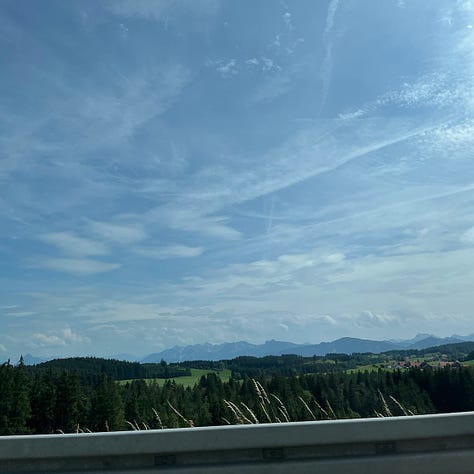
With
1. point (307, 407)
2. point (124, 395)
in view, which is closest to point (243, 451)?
point (307, 407)

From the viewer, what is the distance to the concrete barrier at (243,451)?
12.9ft

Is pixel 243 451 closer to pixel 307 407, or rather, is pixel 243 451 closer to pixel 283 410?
pixel 283 410

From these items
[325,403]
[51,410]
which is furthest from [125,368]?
[325,403]

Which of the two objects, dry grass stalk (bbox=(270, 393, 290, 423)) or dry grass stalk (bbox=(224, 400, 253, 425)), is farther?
dry grass stalk (bbox=(270, 393, 290, 423))

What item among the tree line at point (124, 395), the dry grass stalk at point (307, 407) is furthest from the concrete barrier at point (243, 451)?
the tree line at point (124, 395)

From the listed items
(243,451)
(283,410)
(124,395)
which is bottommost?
(243,451)

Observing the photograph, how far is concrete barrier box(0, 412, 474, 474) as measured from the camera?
3.92m

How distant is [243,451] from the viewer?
3.98 meters

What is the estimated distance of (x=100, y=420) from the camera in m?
71.4

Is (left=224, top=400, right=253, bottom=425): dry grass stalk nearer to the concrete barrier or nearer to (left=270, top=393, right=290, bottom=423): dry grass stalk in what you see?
(left=270, top=393, right=290, bottom=423): dry grass stalk

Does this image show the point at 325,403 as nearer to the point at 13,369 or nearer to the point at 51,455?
the point at 51,455

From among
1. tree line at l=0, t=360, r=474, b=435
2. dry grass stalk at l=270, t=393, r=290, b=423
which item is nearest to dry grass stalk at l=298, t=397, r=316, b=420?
dry grass stalk at l=270, t=393, r=290, b=423

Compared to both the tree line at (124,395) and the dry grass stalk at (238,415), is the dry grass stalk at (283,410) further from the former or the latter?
the tree line at (124,395)

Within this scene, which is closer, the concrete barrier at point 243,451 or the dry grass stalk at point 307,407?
the concrete barrier at point 243,451
